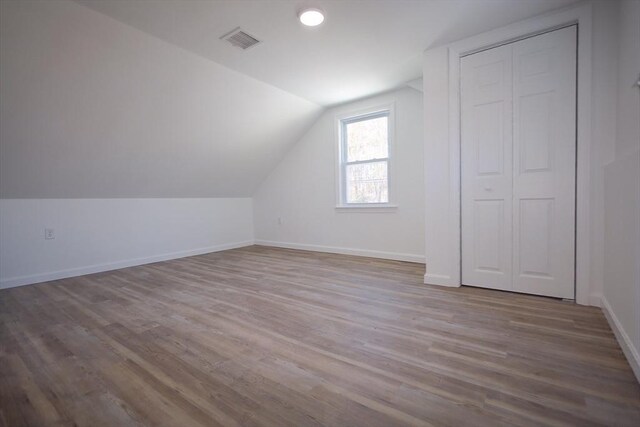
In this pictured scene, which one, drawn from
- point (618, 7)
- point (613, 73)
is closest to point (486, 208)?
point (613, 73)

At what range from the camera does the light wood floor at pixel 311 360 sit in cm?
121

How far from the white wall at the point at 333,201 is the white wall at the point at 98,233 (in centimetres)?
111

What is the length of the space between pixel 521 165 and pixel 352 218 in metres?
2.56

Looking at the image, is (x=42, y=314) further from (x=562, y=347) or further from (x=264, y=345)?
(x=562, y=347)

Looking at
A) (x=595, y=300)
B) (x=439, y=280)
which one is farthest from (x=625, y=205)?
(x=439, y=280)

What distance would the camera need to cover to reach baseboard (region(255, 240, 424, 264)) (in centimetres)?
412

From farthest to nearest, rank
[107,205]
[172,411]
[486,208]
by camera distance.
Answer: [107,205]
[486,208]
[172,411]

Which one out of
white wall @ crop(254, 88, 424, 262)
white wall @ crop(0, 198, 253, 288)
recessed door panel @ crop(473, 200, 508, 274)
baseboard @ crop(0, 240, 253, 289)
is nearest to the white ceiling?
white wall @ crop(254, 88, 424, 262)

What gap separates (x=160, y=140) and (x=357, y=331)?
3.39 metres

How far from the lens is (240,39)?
8.96 feet

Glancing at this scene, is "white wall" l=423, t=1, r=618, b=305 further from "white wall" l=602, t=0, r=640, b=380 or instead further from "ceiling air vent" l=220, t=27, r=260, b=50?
"ceiling air vent" l=220, t=27, r=260, b=50

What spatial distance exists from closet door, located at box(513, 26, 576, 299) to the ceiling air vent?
2.39 metres

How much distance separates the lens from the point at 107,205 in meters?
4.11

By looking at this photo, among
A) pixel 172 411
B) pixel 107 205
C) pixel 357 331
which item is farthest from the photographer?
pixel 107 205
